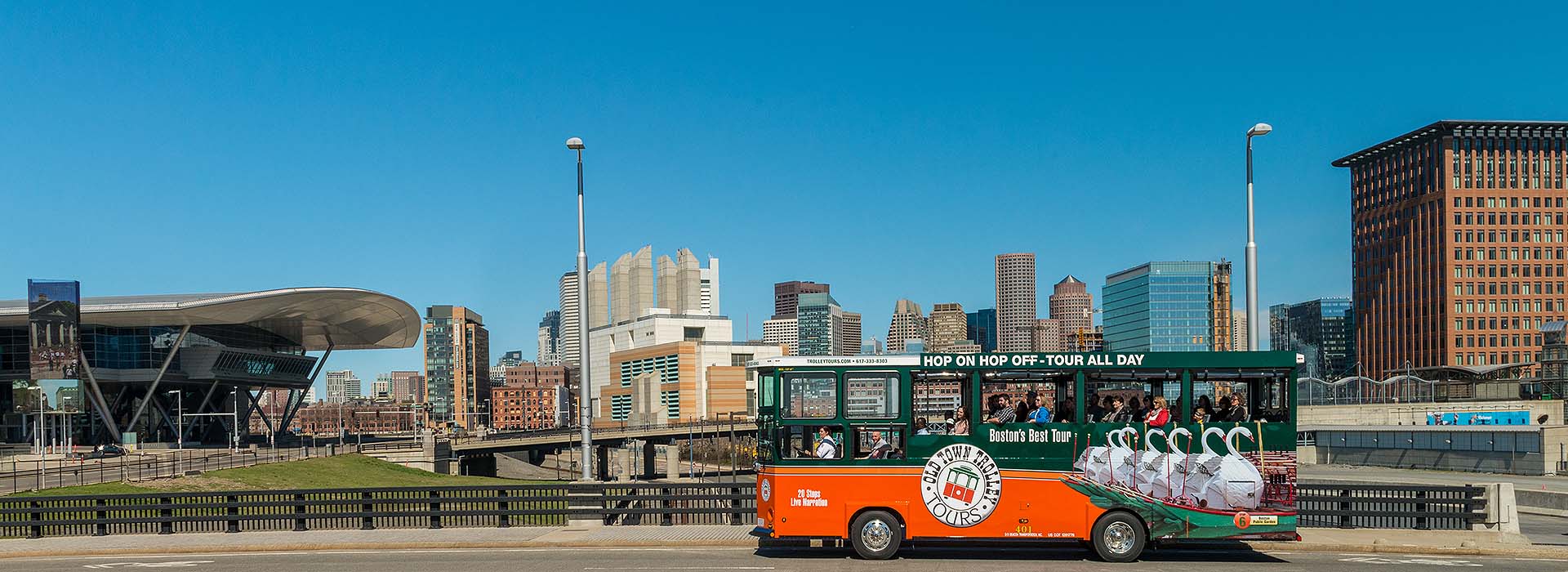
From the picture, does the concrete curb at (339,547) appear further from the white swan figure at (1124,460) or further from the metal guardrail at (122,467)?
the metal guardrail at (122,467)

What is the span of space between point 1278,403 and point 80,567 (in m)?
20.3

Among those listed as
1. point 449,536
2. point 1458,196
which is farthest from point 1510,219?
point 449,536

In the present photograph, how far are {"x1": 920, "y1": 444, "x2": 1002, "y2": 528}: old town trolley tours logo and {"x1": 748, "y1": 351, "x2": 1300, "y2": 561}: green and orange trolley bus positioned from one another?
0.06 ft

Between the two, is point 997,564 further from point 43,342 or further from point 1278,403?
point 43,342

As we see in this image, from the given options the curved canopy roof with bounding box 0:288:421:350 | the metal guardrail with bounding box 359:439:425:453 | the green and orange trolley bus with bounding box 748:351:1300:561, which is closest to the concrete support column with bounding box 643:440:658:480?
the curved canopy roof with bounding box 0:288:421:350

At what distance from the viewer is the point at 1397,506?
23172 mm

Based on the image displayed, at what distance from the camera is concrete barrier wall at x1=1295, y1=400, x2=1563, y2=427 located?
8825cm

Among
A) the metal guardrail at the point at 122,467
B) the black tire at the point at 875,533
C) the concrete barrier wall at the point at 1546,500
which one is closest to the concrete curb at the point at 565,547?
the black tire at the point at 875,533

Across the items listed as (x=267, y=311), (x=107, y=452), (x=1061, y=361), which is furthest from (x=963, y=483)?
(x=267, y=311)

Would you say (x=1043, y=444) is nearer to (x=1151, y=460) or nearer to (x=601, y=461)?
(x=1151, y=460)

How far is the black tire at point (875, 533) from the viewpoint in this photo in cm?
1975

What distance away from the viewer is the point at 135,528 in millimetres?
25016

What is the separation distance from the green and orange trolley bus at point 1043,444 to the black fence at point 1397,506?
427cm

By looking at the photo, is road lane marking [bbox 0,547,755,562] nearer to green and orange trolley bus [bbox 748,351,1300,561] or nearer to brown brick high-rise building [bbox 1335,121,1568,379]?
green and orange trolley bus [bbox 748,351,1300,561]
